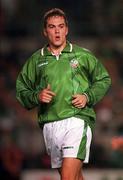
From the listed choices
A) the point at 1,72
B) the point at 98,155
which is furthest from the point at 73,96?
the point at 1,72

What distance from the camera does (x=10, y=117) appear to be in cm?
1238

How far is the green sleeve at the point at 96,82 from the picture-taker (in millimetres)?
6281

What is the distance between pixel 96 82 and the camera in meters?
6.35

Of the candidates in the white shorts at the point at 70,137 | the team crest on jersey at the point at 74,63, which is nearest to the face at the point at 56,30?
the team crest on jersey at the point at 74,63

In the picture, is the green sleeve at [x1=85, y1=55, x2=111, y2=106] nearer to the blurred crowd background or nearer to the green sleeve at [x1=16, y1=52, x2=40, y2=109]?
the green sleeve at [x1=16, y1=52, x2=40, y2=109]

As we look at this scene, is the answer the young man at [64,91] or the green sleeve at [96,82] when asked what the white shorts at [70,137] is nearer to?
the young man at [64,91]

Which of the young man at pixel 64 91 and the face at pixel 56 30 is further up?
the face at pixel 56 30

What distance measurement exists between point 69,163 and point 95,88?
608 mm

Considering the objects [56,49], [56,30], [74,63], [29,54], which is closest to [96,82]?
[74,63]

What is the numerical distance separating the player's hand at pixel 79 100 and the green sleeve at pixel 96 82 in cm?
6

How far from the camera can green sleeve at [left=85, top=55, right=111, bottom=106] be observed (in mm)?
6281

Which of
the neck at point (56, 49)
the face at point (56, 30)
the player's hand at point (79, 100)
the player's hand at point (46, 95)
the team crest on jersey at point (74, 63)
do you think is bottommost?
the player's hand at point (79, 100)

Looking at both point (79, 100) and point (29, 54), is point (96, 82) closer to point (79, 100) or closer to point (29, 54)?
point (79, 100)

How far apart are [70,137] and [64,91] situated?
1.15ft
